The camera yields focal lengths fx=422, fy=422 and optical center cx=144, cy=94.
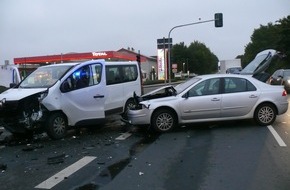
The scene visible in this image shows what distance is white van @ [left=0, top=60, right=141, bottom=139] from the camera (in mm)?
10336

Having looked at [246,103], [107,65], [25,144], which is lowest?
[25,144]

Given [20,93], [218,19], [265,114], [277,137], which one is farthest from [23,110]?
[218,19]

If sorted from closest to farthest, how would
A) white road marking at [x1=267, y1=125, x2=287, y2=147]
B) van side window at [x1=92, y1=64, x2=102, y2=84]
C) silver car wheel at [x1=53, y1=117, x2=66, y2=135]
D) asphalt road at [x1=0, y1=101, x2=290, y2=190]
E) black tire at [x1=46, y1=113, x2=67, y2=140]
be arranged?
asphalt road at [x1=0, y1=101, x2=290, y2=190], white road marking at [x1=267, y1=125, x2=287, y2=147], black tire at [x1=46, y1=113, x2=67, y2=140], silver car wheel at [x1=53, y1=117, x2=66, y2=135], van side window at [x1=92, y1=64, x2=102, y2=84]

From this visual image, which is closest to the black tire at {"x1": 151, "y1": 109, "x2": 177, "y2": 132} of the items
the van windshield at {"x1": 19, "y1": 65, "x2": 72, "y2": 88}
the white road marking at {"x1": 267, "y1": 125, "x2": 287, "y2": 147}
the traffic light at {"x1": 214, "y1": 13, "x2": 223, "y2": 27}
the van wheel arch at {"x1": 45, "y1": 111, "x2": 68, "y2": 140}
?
the van wheel arch at {"x1": 45, "y1": 111, "x2": 68, "y2": 140}

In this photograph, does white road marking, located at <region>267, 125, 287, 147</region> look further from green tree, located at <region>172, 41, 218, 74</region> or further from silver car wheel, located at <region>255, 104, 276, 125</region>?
green tree, located at <region>172, 41, 218, 74</region>

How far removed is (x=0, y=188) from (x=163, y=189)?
8.01ft

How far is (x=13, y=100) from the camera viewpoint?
1020 centimetres

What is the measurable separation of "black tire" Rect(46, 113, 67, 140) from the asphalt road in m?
0.23

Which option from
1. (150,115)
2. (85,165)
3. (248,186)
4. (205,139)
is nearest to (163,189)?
(248,186)

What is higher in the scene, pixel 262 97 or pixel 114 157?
pixel 262 97

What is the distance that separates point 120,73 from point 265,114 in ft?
15.1

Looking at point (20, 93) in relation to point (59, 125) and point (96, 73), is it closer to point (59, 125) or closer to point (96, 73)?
point (59, 125)

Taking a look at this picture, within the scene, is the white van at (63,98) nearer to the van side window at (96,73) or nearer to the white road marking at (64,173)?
the van side window at (96,73)

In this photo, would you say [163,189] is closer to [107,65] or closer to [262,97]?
[262,97]
